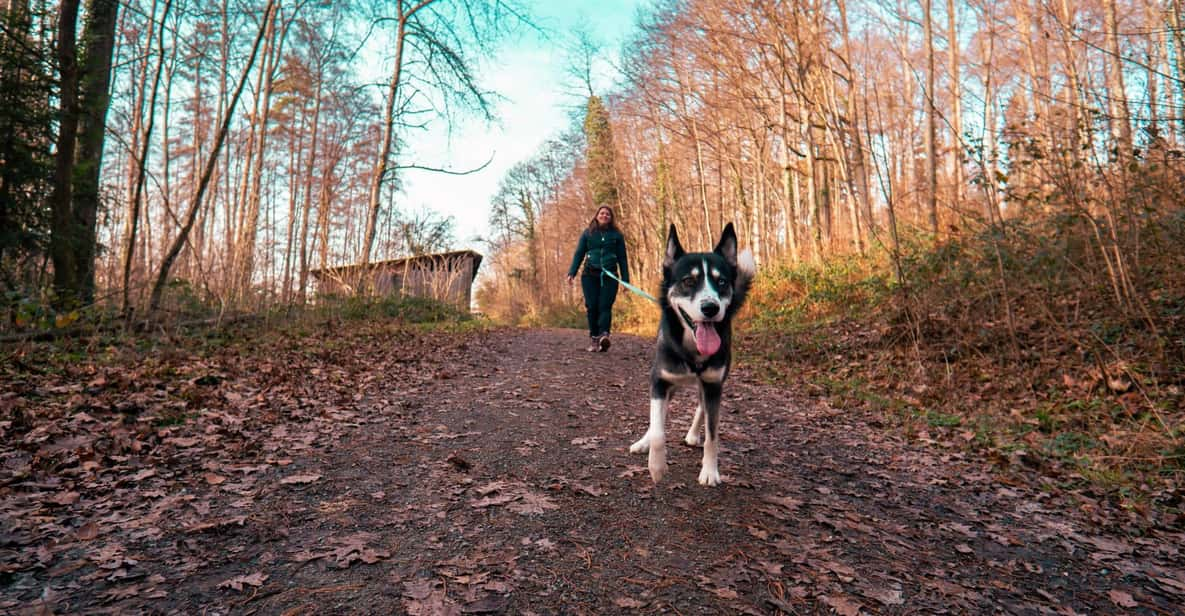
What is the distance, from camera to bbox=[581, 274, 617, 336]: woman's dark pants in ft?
34.8

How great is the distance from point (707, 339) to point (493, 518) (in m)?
1.75

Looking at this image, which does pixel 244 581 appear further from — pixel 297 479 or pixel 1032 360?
pixel 1032 360

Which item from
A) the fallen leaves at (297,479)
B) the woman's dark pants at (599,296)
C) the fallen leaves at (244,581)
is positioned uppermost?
the woman's dark pants at (599,296)

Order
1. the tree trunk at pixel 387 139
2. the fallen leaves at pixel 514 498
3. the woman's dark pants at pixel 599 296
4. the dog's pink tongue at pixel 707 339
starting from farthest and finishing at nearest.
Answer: the tree trunk at pixel 387 139, the woman's dark pants at pixel 599 296, the dog's pink tongue at pixel 707 339, the fallen leaves at pixel 514 498

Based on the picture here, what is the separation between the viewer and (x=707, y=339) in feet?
12.5

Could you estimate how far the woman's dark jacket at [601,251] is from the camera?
410 inches

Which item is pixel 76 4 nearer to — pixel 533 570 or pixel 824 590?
pixel 533 570

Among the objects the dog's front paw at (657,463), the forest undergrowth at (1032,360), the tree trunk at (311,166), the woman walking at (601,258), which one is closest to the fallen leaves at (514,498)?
the dog's front paw at (657,463)

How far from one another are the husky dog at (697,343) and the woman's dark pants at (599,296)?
627 cm

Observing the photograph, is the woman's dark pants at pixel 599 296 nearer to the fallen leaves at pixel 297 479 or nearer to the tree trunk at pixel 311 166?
the fallen leaves at pixel 297 479

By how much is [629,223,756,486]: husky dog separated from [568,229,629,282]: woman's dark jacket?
6.15 m

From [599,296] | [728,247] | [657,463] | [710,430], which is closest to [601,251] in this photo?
[599,296]

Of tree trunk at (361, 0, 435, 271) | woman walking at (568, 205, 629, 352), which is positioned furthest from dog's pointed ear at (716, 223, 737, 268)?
tree trunk at (361, 0, 435, 271)

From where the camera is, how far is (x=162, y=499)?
11.8ft
